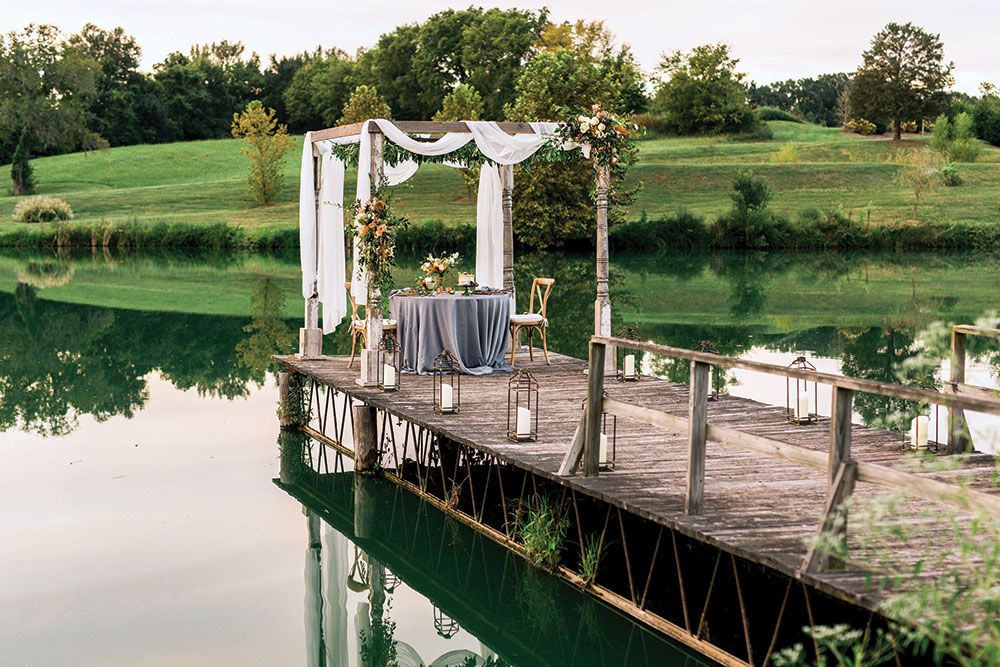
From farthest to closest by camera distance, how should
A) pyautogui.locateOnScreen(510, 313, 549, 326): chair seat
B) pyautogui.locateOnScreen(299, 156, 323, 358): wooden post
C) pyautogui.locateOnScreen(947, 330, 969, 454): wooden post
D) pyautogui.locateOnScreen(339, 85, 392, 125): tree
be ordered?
pyautogui.locateOnScreen(339, 85, 392, 125): tree
pyautogui.locateOnScreen(299, 156, 323, 358): wooden post
pyautogui.locateOnScreen(510, 313, 549, 326): chair seat
pyautogui.locateOnScreen(947, 330, 969, 454): wooden post

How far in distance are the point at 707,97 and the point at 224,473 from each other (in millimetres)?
54525

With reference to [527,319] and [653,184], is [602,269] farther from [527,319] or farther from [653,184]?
[653,184]

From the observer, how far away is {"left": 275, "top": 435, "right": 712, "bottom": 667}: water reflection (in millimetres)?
6594

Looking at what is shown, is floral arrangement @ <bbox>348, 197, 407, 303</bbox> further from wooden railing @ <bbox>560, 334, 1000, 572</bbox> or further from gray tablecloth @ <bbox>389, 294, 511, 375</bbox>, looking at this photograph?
wooden railing @ <bbox>560, 334, 1000, 572</bbox>

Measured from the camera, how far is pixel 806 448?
5.41 meters

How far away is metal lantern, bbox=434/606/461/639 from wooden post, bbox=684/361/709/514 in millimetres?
1838

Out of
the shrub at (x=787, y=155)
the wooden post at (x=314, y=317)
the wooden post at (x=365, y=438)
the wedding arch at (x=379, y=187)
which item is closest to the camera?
the wooden post at (x=365, y=438)

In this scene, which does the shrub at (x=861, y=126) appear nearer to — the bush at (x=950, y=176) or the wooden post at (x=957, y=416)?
the bush at (x=950, y=176)

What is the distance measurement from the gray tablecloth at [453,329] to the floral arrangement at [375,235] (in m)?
0.69

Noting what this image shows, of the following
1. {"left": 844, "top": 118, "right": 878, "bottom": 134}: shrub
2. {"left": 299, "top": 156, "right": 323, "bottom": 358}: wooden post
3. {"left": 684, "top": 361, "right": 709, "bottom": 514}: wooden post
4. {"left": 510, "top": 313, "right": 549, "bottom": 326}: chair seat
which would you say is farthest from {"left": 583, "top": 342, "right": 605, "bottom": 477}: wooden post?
{"left": 844, "top": 118, "right": 878, "bottom": 134}: shrub

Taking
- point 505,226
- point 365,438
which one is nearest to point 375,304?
point 365,438

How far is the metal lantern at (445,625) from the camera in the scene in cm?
702

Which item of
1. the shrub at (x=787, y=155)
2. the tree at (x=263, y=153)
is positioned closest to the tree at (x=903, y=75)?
the shrub at (x=787, y=155)

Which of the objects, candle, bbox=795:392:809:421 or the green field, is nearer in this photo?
candle, bbox=795:392:809:421
